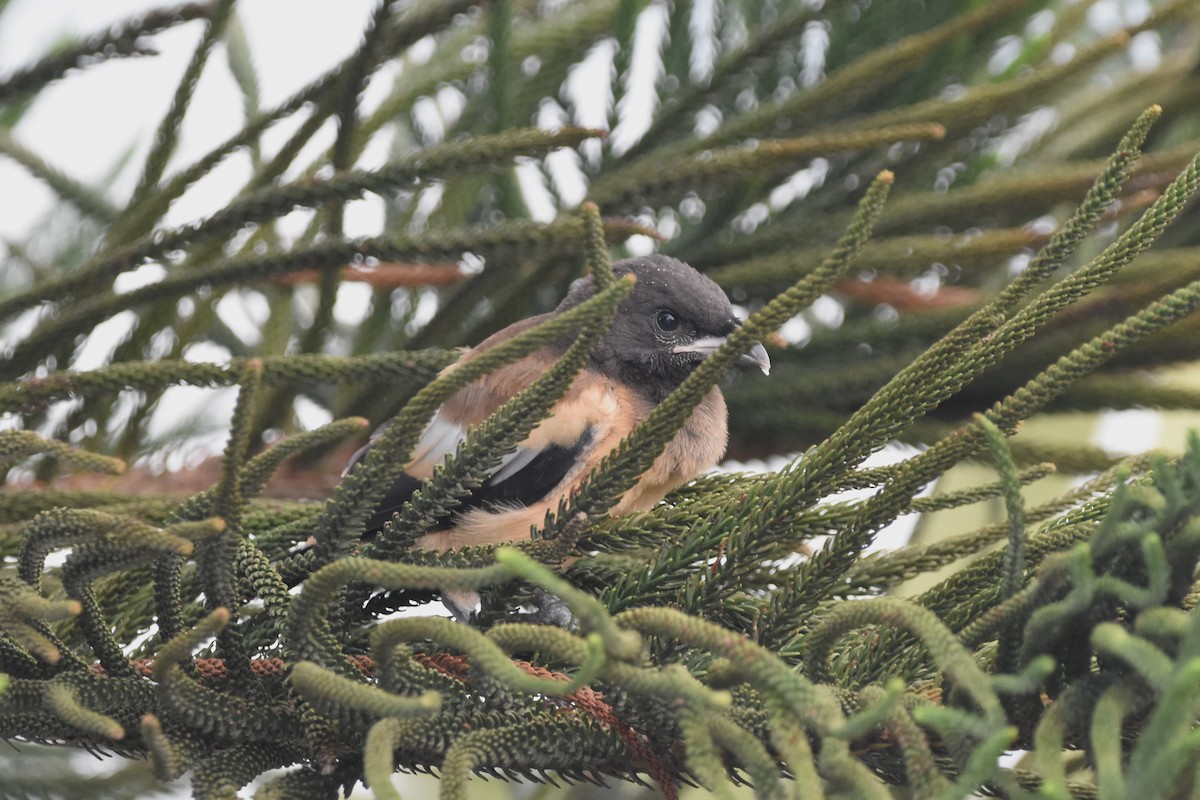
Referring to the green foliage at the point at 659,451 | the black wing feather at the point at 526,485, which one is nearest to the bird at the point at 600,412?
the black wing feather at the point at 526,485

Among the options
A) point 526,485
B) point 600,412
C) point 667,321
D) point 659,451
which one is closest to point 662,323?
point 667,321

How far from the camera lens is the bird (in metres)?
3.06

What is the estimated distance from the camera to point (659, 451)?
163 centimetres

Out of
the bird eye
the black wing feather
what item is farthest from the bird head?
the black wing feather

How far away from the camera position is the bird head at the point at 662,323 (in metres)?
3.35

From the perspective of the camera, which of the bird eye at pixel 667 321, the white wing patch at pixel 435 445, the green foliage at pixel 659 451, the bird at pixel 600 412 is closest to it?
the green foliage at pixel 659 451

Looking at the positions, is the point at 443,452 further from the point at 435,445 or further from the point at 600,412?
the point at 600,412

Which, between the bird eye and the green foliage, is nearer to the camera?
the green foliage

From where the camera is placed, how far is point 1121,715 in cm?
125

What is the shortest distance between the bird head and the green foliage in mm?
140

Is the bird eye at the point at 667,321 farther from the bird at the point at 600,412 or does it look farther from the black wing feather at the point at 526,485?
the black wing feather at the point at 526,485

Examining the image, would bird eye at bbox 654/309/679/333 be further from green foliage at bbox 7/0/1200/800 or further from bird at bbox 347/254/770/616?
green foliage at bbox 7/0/1200/800

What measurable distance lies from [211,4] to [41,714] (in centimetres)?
165

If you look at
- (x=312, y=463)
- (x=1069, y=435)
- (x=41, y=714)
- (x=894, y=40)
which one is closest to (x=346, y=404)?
(x=312, y=463)
